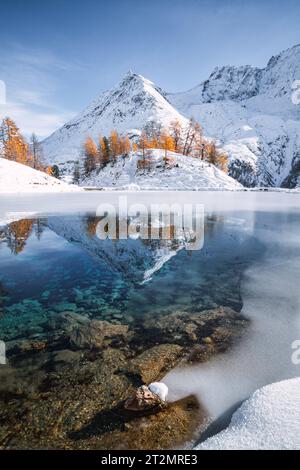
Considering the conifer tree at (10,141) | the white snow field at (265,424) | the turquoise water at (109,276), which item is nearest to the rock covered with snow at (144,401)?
the white snow field at (265,424)

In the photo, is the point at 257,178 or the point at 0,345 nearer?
the point at 0,345

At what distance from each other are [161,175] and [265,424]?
71871 mm

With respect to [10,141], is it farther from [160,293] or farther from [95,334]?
[95,334]

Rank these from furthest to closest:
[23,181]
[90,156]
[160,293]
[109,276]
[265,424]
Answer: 1. [90,156]
2. [23,181]
3. [109,276]
4. [160,293]
5. [265,424]

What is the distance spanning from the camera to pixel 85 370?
4.75 meters

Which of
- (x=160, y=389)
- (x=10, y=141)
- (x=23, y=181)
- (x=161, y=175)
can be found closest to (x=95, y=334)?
(x=160, y=389)

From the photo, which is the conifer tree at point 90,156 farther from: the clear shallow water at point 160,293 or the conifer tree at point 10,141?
the clear shallow water at point 160,293

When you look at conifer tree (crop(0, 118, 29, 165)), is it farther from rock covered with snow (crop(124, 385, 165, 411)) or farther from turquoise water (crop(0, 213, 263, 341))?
rock covered with snow (crop(124, 385, 165, 411))

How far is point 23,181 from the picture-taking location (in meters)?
49.9
